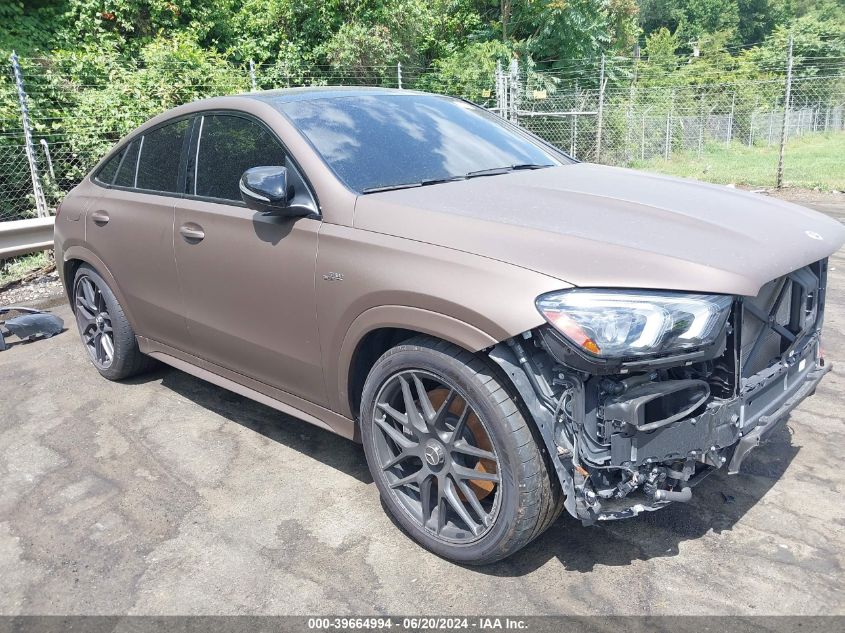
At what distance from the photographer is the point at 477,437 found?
2.72 metres

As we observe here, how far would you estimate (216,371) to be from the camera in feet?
12.8

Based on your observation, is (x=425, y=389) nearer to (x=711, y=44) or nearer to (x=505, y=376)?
(x=505, y=376)

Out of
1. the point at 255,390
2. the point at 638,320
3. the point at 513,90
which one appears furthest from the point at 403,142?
the point at 513,90

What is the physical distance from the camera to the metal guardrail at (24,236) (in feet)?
24.3

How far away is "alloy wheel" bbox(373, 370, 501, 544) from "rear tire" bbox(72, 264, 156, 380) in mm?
2303

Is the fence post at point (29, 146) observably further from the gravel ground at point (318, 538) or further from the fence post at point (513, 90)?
the fence post at point (513, 90)

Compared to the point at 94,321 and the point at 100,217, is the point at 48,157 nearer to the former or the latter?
the point at 94,321

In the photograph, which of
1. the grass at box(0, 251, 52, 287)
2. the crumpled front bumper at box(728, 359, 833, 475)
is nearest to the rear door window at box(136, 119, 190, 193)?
the crumpled front bumper at box(728, 359, 833, 475)

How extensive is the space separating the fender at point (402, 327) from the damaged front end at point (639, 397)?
0.35ft

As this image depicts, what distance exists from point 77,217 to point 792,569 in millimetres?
4367

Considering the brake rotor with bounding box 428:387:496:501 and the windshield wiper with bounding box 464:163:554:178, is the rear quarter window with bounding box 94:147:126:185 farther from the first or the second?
the brake rotor with bounding box 428:387:496:501

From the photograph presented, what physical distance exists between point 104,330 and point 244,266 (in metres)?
1.87

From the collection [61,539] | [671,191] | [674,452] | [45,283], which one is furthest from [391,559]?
[45,283]

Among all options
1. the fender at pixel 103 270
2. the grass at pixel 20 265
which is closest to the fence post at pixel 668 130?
the grass at pixel 20 265
